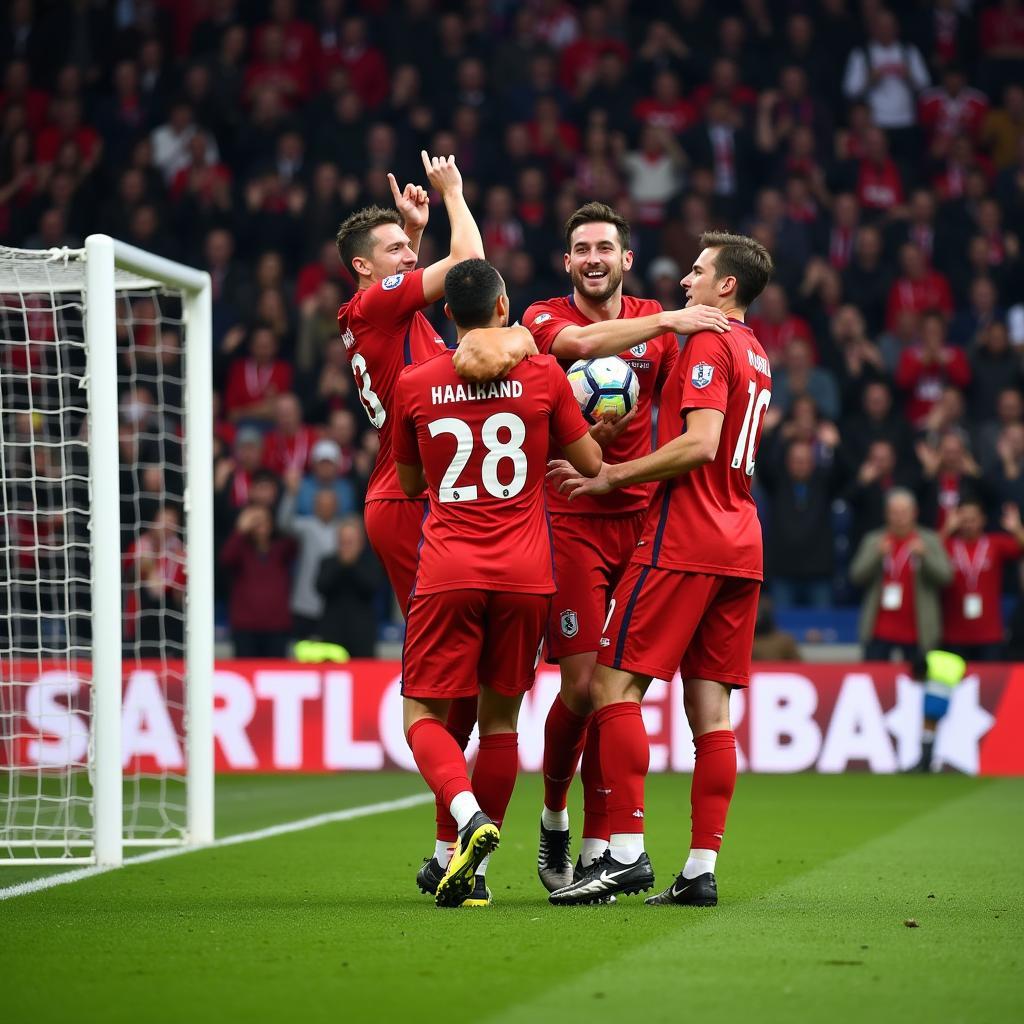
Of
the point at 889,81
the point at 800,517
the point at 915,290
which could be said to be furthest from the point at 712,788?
the point at 889,81

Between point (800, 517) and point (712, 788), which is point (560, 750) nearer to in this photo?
point (712, 788)

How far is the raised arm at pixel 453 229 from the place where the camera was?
6660 mm

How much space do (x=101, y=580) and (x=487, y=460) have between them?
2346mm

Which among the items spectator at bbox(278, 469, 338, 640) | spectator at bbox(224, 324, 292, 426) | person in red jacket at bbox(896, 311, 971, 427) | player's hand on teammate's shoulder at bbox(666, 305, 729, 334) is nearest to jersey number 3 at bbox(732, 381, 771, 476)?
player's hand on teammate's shoulder at bbox(666, 305, 729, 334)

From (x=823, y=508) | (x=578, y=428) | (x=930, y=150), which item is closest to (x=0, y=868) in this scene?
(x=578, y=428)

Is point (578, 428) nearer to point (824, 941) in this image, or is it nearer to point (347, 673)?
point (824, 941)

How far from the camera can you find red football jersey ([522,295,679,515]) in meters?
6.87

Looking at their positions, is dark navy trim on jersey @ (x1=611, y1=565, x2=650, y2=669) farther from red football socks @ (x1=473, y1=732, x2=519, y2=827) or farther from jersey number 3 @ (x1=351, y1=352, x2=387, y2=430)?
jersey number 3 @ (x1=351, y1=352, x2=387, y2=430)

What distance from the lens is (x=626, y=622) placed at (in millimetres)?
6344

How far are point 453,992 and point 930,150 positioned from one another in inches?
611

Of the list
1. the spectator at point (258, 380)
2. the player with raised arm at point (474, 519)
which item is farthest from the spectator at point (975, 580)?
the player with raised arm at point (474, 519)

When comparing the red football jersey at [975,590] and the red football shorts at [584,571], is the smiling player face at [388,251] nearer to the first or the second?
the red football shorts at [584,571]

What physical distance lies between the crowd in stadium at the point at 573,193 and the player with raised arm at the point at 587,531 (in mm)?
7396

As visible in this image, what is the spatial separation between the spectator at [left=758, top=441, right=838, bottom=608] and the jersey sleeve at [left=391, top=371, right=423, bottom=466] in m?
8.46
